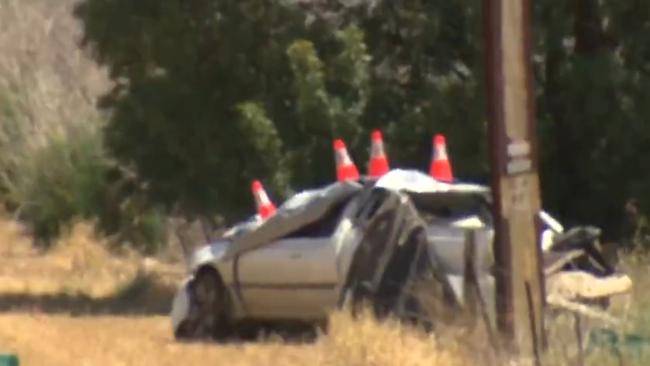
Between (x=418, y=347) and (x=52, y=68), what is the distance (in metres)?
24.2

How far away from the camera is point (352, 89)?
19578 mm

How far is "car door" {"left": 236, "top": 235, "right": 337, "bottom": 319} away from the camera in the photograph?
48.1 ft

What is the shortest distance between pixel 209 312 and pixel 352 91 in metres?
4.58

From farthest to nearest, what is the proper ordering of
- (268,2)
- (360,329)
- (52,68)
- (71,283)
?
(52,68) < (71,283) < (268,2) < (360,329)

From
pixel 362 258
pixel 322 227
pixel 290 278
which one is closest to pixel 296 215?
pixel 322 227

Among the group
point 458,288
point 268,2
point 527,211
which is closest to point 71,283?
point 268,2

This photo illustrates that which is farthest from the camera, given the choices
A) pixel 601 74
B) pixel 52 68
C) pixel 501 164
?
pixel 52 68

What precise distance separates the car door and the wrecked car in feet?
0.03

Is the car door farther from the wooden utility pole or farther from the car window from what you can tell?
the wooden utility pole

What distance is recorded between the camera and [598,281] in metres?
14.1

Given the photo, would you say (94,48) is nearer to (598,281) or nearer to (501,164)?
(598,281)

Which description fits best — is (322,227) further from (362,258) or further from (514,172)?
(514,172)

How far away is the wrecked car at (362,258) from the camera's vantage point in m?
13.5

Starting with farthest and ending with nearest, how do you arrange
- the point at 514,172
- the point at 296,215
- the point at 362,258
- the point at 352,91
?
the point at 352,91 → the point at 296,215 → the point at 362,258 → the point at 514,172
